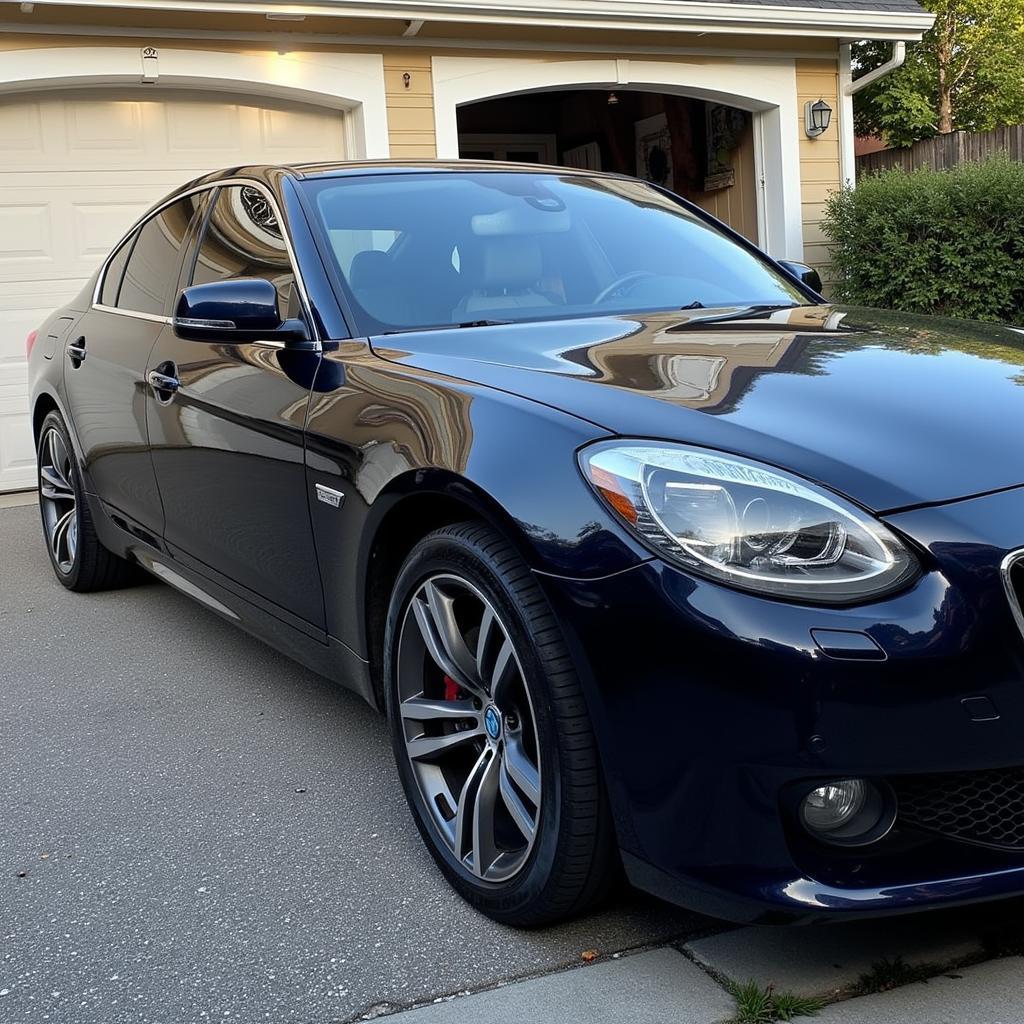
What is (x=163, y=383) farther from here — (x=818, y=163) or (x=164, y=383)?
(x=818, y=163)

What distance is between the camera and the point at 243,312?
3.00m

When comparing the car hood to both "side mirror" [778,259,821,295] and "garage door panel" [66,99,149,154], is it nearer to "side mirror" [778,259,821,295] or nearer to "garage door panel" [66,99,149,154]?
"side mirror" [778,259,821,295]

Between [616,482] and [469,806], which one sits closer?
[616,482]

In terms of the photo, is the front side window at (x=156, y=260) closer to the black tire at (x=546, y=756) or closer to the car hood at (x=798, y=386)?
the car hood at (x=798, y=386)

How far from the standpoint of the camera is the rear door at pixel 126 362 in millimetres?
4043

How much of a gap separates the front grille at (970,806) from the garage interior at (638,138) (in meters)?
10.00

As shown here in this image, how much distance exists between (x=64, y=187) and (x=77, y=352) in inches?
172

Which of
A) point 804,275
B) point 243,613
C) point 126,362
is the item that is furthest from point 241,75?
point 243,613

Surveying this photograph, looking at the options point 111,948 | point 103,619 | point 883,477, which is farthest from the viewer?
point 103,619

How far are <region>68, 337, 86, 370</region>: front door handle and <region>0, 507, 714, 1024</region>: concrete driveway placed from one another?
3.77 ft

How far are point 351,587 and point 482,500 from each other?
0.63 metres

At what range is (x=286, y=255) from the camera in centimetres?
324

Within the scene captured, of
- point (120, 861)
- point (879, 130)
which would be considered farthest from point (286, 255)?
point (879, 130)

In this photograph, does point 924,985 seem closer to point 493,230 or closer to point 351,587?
point 351,587
